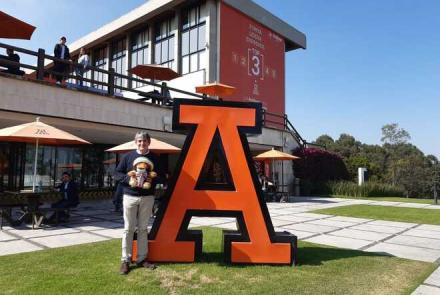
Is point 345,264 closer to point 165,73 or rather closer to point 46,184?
point 165,73

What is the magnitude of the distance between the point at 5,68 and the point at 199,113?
7.59 m

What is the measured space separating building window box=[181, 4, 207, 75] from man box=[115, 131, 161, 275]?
18694 millimetres

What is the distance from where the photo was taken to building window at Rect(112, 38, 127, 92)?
28773 millimetres

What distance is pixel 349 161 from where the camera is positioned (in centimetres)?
4472

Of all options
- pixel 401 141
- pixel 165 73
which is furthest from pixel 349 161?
pixel 165 73

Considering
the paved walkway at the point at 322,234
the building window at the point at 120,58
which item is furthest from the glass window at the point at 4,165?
the building window at the point at 120,58

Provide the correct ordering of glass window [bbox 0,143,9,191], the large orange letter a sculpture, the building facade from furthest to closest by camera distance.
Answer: glass window [bbox 0,143,9,191], the building facade, the large orange letter a sculpture

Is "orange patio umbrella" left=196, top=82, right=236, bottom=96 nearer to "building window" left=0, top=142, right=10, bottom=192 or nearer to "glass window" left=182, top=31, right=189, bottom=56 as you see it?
"building window" left=0, top=142, right=10, bottom=192

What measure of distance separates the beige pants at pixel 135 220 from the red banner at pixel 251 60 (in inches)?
751

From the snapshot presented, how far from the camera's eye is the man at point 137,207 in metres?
4.61

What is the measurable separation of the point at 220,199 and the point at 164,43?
22233mm

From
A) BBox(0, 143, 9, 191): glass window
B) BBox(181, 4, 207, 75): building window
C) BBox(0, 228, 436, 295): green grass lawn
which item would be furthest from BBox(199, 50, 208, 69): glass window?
BBox(0, 228, 436, 295): green grass lawn

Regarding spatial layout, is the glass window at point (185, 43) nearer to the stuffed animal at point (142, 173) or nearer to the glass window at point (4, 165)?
the glass window at point (4, 165)

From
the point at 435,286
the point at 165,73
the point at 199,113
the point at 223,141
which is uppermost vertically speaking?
the point at 165,73
